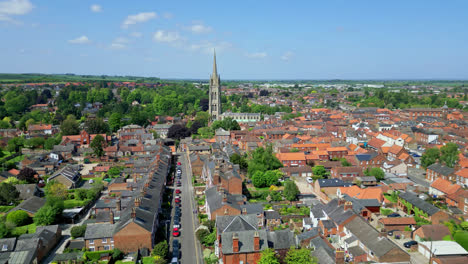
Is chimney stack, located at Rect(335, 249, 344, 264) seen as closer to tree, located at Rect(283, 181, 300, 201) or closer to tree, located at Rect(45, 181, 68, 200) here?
tree, located at Rect(283, 181, 300, 201)

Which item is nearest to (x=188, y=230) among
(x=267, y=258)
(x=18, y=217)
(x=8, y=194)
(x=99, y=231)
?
(x=99, y=231)

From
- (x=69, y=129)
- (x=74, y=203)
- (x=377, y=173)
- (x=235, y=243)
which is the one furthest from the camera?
(x=69, y=129)

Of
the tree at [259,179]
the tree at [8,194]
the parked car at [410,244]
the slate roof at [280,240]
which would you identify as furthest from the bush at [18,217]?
the parked car at [410,244]

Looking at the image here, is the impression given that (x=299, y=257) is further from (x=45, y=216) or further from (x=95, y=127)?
(x=95, y=127)

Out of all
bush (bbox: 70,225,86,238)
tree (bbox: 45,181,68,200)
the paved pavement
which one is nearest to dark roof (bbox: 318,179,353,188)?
the paved pavement

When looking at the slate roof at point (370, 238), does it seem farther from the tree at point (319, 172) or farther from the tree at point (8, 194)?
the tree at point (8, 194)

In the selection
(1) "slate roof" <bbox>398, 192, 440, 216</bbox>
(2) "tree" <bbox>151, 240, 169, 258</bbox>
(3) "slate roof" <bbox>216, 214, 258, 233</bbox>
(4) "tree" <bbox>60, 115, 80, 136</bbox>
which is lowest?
(2) "tree" <bbox>151, 240, 169, 258</bbox>

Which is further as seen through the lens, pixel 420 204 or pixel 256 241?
pixel 420 204
